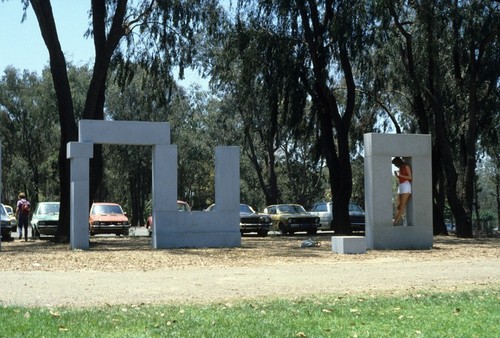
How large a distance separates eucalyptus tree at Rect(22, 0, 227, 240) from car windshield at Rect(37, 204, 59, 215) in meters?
5.44

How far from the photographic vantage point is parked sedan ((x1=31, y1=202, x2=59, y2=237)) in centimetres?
3078

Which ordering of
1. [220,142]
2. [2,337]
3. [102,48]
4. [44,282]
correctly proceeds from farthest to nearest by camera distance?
1. [220,142]
2. [102,48]
3. [44,282]
4. [2,337]

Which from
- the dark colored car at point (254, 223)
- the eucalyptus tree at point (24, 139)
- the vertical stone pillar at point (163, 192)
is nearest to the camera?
the vertical stone pillar at point (163, 192)

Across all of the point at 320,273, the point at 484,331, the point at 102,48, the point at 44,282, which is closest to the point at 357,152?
Result: the point at 102,48

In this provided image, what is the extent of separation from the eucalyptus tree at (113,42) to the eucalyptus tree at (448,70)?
23.8 ft

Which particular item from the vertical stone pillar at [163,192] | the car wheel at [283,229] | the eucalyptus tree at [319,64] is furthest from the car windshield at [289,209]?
the vertical stone pillar at [163,192]

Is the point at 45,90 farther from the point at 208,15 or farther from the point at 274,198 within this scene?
the point at 208,15

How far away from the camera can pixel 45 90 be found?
53.2 meters

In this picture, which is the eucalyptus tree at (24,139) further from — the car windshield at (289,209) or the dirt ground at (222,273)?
the dirt ground at (222,273)

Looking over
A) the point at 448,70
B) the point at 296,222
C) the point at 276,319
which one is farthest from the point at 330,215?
the point at 276,319

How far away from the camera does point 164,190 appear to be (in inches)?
908

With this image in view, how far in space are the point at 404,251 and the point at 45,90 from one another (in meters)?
37.0

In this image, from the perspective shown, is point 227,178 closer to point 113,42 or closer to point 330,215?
point 113,42

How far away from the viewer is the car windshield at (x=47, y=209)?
32.2 meters
